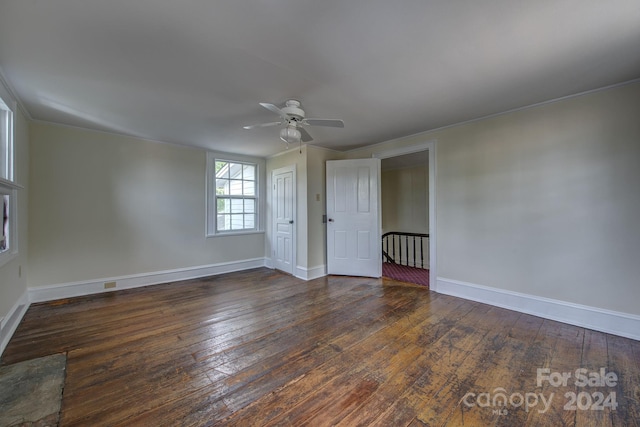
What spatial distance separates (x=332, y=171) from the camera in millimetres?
4660

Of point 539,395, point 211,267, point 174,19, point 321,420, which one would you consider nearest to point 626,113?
point 539,395

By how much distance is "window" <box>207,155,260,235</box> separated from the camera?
15.7 ft

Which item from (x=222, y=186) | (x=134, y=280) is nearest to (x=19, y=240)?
(x=134, y=280)

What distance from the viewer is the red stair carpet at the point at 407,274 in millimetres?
4333

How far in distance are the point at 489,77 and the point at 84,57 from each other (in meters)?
3.28

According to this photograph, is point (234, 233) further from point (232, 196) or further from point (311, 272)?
point (311, 272)

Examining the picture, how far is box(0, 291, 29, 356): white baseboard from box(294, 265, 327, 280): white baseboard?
3.33 meters

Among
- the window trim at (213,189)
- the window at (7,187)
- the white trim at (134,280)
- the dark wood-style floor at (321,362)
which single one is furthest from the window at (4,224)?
the window trim at (213,189)

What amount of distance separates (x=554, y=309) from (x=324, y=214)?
333 cm

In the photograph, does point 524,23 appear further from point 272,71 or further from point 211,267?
point 211,267

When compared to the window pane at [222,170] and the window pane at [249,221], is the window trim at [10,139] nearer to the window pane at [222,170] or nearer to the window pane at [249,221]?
the window pane at [222,170]

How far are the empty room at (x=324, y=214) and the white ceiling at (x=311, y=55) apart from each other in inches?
0.7

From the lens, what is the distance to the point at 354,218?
4535 millimetres

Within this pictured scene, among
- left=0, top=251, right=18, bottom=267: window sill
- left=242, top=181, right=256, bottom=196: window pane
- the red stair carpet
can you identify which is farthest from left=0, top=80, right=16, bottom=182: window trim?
the red stair carpet
